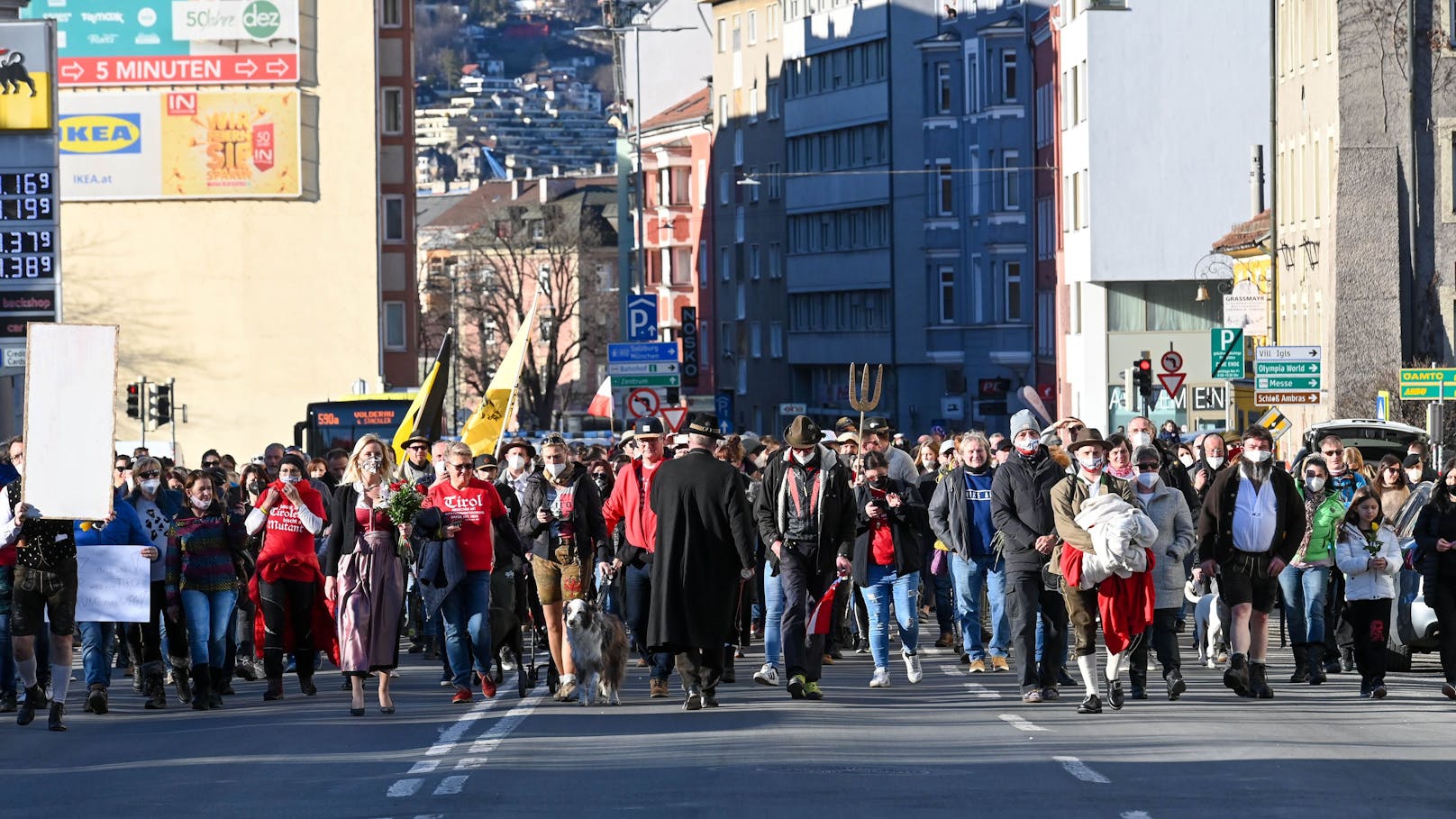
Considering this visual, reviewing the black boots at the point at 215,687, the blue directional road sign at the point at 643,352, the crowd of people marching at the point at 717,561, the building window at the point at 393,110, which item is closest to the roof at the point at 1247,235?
the blue directional road sign at the point at 643,352

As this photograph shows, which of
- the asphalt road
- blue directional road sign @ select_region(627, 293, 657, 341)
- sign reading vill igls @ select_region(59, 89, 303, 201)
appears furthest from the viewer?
sign reading vill igls @ select_region(59, 89, 303, 201)

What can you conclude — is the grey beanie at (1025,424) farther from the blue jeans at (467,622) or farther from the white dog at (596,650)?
the blue jeans at (467,622)

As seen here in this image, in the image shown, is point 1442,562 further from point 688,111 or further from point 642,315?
point 688,111

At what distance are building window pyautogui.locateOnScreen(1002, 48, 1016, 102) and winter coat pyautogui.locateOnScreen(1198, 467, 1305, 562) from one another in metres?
66.1

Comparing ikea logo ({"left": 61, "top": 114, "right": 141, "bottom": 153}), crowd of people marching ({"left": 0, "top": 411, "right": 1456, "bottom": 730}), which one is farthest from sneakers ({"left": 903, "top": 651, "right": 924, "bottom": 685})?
ikea logo ({"left": 61, "top": 114, "right": 141, "bottom": 153})

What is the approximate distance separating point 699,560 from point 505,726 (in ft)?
6.53

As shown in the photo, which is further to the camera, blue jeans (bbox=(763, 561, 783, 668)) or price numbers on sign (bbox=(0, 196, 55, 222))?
price numbers on sign (bbox=(0, 196, 55, 222))

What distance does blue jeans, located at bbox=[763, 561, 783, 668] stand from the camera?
18250 millimetres

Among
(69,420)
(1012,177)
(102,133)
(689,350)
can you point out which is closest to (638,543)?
(69,420)

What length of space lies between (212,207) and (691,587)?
65838 millimetres

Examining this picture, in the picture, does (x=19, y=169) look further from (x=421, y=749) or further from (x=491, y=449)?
(x=421, y=749)

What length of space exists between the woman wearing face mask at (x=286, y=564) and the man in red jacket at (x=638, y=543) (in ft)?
6.99

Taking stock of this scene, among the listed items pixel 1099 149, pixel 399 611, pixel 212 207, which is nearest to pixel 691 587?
pixel 399 611

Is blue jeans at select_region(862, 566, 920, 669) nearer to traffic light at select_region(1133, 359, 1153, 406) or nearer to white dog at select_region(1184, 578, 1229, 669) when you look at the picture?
white dog at select_region(1184, 578, 1229, 669)
